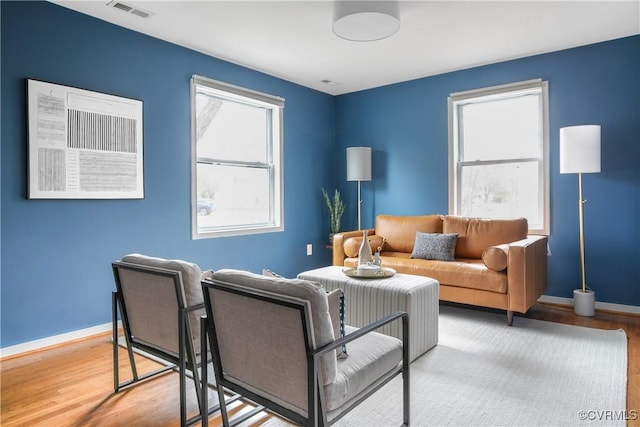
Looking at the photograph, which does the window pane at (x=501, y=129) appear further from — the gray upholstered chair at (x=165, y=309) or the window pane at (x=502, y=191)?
the gray upholstered chair at (x=165, y=309)

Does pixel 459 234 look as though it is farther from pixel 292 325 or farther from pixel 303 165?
pixel 292 325

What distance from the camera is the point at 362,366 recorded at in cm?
162

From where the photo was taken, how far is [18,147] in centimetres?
281

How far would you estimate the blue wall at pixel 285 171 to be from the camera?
9.39ft

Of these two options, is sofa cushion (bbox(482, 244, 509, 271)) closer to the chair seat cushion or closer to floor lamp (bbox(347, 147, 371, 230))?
the chair seat cushion

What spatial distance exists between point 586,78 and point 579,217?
1.30 metres

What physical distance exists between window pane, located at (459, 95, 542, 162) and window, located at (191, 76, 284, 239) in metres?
2.16

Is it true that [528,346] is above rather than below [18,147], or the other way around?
below

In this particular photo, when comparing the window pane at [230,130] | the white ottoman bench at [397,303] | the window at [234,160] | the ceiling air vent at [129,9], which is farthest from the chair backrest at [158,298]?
the window pane at [230,130]

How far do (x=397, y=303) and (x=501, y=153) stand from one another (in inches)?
105

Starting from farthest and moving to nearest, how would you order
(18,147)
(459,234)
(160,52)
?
(459,234) < (160,52) < (18,147)

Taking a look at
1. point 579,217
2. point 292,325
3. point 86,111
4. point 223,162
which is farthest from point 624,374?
point 86,111

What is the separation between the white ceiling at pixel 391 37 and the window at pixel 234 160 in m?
0.41
